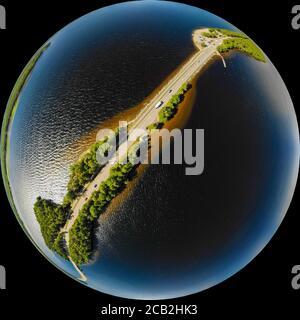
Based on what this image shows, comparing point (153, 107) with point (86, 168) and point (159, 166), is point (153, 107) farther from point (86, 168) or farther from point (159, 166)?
point (86, 168)

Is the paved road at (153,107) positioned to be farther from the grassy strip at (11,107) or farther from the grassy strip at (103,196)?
the grassy strip at (11,107)

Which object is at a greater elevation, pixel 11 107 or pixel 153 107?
pixel 11 107

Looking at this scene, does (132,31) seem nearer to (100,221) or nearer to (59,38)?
(59,38)

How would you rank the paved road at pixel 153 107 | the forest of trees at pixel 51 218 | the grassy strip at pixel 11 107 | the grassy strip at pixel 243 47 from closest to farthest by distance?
the paved road at pixel 153 107, the forest of trees at pixel 51 218, the grassy strip at pixel 243 47, the grassy strip at pixel 11 107

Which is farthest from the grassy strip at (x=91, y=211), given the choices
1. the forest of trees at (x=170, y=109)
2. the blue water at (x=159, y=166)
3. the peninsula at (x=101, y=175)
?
the forest of trees at (x=170, y=109)

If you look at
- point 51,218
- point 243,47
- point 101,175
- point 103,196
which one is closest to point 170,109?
point 101,175
